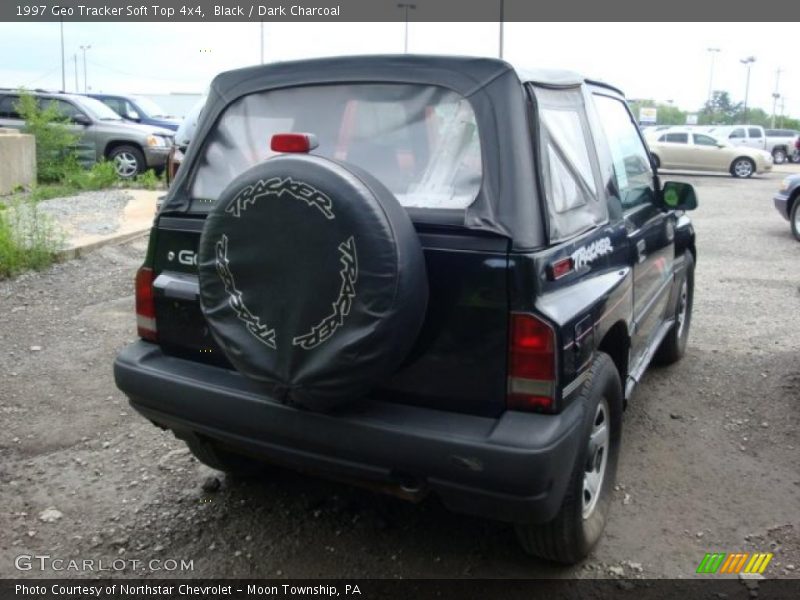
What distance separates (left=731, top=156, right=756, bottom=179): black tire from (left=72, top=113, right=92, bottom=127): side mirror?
775 inches

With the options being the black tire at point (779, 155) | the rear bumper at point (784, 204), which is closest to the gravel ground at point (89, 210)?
the rear bumper at point (784, 204)

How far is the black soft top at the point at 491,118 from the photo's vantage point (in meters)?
2.50

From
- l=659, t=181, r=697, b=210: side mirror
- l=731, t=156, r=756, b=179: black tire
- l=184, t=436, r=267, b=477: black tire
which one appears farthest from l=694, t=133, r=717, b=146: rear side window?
l=184, t=436, r=267, b=477: black tire

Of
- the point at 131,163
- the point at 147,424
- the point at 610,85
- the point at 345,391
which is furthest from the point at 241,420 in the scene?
the point at 131,163

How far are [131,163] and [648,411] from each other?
43.3ft

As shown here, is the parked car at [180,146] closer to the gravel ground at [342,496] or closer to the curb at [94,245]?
the curb at [94,245]

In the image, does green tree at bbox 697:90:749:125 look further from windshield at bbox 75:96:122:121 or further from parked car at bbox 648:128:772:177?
windshield at bbox 75:96:122:121

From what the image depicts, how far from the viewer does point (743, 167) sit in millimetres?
24922

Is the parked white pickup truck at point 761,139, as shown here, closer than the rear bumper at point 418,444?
No

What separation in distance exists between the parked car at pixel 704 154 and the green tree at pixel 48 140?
711 inches

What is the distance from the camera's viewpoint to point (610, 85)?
13.0 ft

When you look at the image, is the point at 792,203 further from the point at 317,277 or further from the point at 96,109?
the point at 96,109

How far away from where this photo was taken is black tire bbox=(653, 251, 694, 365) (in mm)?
5086

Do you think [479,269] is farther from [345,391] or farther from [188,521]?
[188,521]
